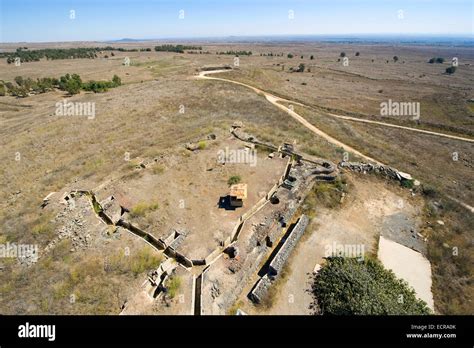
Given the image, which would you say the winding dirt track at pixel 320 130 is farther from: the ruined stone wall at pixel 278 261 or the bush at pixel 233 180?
the bush at pixel 233 180

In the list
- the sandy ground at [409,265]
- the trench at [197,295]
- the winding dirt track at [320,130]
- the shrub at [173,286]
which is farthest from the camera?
the winding dirt track at [320,130]

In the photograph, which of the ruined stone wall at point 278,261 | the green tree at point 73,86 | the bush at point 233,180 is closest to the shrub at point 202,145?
the bush at point 233,180

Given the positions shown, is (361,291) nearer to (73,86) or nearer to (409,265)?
(409,265)

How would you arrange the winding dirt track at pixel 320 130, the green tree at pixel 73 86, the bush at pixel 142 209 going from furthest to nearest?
the green tree at pixel 73 86
the winding dirt track at pixel 320 130
the bush at pixel 142 209

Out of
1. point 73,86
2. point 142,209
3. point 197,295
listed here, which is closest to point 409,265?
point 197,295

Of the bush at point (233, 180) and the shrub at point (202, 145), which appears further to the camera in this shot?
the shrub at point (202, 145)

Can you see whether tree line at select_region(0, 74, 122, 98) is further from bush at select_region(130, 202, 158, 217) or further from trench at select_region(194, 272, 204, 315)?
trench at select_region(194, 272, 204, 315)
